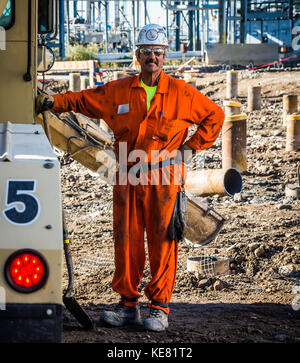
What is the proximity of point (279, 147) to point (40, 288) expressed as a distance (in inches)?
492

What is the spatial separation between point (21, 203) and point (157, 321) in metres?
2.16

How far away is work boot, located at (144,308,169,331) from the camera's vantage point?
520cm

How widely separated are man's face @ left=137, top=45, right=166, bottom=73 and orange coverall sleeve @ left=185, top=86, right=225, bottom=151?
0.36 metres

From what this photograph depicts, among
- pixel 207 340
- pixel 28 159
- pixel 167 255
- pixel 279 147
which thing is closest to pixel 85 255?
pixel 167 255

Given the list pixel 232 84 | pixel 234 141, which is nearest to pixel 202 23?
pixel 232 84

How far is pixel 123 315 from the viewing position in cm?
543

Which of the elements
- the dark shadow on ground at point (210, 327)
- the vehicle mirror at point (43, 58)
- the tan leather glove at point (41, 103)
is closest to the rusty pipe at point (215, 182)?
the dark shadow on ground at point (210, 327)

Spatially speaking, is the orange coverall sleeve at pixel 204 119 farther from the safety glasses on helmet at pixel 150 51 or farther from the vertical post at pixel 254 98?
the vertical post at pixel 254 98

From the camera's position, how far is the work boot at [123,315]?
535 centimetres

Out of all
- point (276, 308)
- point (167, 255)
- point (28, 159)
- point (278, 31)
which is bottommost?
point (276, 308)

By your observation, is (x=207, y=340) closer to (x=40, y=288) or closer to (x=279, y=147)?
(x=40, y=288)

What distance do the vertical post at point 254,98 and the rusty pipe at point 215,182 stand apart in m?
8.95

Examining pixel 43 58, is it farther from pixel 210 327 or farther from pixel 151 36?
pixel 210 327
